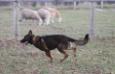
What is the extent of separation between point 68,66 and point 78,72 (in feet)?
1.51

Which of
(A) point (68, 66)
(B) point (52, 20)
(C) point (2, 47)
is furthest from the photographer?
(B) point (52, 20)

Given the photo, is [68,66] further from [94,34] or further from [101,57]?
[94,34]

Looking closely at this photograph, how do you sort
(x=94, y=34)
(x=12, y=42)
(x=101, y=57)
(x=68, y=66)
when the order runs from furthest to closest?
(x=94, y=34)
(x=12, y=42)
(x=101, y=57)
(x=68, y=66)

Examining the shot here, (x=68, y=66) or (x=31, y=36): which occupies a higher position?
(x=31, y=36)

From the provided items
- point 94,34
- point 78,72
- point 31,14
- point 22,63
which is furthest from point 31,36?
point 31,14

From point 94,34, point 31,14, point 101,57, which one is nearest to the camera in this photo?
point 101,57

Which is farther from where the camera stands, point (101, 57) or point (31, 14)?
point (31, 14)

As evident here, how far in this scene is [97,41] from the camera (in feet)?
39.2

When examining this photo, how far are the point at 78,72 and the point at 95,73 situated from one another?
0.35 metres

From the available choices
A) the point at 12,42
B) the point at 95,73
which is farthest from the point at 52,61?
the point at 12,42

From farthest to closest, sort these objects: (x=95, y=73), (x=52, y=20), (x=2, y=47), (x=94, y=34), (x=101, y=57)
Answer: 1. (x=52, y=20)
2. (x=94, y=34)
3. (x=2, y=47)
4. (x=101, y=57)
5. (x=95, y=73)

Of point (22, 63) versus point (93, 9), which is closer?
point (22, 63)

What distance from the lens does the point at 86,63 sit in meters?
8.21

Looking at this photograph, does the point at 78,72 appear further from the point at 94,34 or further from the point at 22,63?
the point at 94,34
